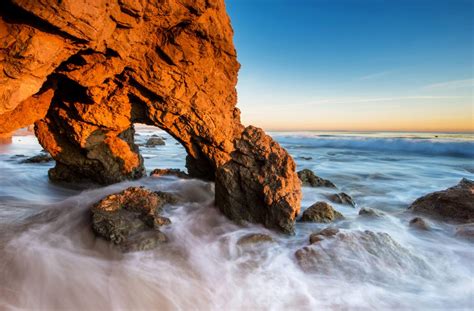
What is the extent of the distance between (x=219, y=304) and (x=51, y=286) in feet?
6.97

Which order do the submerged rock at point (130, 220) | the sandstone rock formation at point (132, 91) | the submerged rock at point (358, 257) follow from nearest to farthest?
the sandstone rock formation at point (132, 91), the submerged rock at point (358, 257), the submerged rock at point (130, 220)

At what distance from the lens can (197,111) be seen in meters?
7.11

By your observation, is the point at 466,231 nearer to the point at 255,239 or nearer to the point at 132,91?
the point at 255,239

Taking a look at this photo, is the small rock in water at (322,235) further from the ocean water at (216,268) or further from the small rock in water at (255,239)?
the small rock in water at (255,239)

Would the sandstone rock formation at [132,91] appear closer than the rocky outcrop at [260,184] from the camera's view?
Yes

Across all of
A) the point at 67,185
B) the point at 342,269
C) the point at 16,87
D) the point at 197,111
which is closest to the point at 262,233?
the point at 342,269

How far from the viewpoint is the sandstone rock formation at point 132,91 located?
371 centimetres

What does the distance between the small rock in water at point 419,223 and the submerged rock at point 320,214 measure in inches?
62.2

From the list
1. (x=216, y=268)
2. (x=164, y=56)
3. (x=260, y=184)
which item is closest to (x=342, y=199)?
(x=260, y=184)

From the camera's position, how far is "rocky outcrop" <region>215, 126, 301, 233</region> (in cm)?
507

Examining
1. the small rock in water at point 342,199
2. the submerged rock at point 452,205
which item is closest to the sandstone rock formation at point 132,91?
the small rock in water at point 342,199

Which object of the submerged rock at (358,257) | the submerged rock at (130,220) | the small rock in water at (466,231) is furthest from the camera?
the small rock in water at (466,231)

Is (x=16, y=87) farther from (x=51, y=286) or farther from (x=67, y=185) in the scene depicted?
(x=67, y=185)

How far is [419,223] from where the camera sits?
18.8ft
